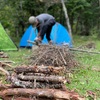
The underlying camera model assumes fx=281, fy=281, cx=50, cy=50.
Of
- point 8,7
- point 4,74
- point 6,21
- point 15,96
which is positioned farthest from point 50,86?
point 6,21

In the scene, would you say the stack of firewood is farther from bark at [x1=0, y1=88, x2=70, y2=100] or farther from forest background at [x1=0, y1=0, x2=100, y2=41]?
forest background at [x1=0, y1=0, x2=100, y2=41]

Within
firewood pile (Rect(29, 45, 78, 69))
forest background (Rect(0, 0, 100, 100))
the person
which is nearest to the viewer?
forest background (Rect(0, 0, 100, 100))

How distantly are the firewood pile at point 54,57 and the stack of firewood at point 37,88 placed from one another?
1.75 meters

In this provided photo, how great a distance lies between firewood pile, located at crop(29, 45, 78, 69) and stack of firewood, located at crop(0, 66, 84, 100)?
5.73ft

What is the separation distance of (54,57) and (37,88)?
2456 millimetres

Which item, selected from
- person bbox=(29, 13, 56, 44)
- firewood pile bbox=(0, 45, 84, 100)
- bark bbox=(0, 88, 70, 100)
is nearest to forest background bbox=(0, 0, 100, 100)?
firewood pile bbox=(0, 45, 84, 100)

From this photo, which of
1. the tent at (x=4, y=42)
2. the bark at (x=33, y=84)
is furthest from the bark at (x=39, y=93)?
the tent at (x=4, y=42)

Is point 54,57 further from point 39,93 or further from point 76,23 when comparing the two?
point 76,23

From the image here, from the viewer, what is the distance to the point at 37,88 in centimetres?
461

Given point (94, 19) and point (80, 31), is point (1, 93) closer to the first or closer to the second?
point (94, 19)

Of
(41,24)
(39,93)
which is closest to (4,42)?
(41,24)

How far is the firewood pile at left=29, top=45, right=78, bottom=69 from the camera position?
696cm

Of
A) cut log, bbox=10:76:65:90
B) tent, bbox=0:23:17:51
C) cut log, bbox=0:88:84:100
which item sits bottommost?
cut log, bbox=0:88:84:100

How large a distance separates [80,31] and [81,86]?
1919 centimetres
